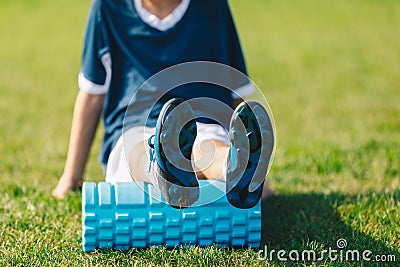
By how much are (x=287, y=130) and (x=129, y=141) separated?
208 centimetres

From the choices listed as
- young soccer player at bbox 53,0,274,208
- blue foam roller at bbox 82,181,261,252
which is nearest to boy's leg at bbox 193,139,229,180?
young soccer player at bbox 53,0,274,208

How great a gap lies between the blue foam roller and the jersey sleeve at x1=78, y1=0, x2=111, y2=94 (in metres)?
0.71

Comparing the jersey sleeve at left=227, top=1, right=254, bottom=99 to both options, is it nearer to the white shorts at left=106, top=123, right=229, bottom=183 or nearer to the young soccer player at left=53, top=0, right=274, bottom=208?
the young soccer player at left=53, top=0, right=274, bottom=208

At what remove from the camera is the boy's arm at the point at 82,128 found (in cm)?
321

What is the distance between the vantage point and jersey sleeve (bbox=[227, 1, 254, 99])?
129 inches

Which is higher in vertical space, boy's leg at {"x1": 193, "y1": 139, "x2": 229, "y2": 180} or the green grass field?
boy's leg at {"x1": 193, "y1": 139, "x2": 229, "y2": 180}

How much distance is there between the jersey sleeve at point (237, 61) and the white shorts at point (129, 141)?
0.87 ft

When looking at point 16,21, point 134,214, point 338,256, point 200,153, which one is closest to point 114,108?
point 200,153

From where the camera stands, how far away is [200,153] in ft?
9.52

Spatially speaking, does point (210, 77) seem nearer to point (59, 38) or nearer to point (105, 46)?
point (105, 46)

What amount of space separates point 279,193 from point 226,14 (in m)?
0.95

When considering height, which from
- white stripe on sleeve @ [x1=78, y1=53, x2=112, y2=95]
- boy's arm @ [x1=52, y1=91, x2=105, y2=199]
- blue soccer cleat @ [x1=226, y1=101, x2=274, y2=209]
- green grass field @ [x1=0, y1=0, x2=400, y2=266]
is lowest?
green grass field @ [x1=0, y1=0, x2=400, y2=266]

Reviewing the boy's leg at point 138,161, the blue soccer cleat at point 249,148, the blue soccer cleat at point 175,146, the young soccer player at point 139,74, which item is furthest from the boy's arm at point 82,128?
the blue soccer cleat at point 249,148

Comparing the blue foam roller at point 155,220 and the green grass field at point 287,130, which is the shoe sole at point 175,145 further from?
the green grass field at point 287,130
